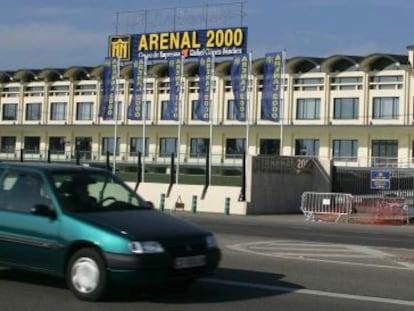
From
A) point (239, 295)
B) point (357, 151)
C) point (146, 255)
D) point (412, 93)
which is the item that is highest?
point (412, 93)

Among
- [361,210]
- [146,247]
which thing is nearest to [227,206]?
[361,210]

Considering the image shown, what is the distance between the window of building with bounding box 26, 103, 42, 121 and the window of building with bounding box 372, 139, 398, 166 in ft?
126

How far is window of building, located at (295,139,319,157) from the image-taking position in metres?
63.5

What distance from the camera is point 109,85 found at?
51.2 meters

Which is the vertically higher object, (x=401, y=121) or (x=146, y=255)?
(x=401, y=121)

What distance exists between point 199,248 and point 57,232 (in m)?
1.72

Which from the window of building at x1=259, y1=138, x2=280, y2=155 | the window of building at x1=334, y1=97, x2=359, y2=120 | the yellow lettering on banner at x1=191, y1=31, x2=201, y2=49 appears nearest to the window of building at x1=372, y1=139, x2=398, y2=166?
the window of building at x1=334, y1=97, x2=359, y2=120

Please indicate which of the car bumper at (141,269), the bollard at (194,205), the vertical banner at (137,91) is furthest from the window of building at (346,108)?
the car bumper at (141,269)

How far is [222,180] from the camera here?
38.5m

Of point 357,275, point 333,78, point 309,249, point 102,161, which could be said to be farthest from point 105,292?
point 333,78

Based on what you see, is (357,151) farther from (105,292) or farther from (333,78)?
(105,292)

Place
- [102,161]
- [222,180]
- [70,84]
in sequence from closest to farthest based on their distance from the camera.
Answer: [222,180], [102,161], [70,84]

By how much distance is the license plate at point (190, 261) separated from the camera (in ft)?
27.7

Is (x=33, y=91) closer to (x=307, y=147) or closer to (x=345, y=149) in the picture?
(x=307, y=147)
